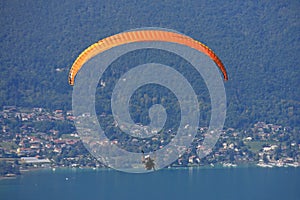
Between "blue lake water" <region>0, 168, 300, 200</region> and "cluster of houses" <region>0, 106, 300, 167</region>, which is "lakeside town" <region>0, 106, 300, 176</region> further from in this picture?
"blue lake water" <region>0, 168, 300, 200</region>

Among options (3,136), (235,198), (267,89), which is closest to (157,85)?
(267,89)

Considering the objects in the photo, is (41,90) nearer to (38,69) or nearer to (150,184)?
(38,69)

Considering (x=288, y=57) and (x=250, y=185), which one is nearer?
(x=250, y=185)

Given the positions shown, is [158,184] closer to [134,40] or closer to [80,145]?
[80,145]

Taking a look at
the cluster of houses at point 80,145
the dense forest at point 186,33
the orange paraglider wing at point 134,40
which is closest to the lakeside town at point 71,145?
the cluster of houses at point 80,145

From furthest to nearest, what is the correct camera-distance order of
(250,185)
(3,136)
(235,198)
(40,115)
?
(40,115), (3,136), (250,185), (235,198)

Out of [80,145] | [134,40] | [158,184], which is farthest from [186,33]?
[134,40]

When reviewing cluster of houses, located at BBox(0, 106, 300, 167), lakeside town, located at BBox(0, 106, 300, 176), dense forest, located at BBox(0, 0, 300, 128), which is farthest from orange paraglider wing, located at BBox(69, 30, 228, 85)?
dense forest, located at BBox(0, 0, 300, 128)
